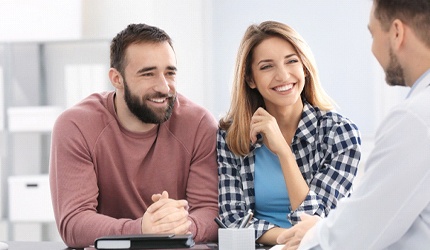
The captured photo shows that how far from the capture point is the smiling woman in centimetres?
232

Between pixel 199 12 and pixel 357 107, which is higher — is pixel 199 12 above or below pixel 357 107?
above

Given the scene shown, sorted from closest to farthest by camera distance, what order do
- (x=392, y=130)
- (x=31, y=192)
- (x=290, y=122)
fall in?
(x=392, y=130), (x=290, y=122), (x=31, y=192)

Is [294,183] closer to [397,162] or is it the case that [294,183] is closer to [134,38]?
[134,38]

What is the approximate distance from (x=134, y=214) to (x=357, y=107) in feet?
9.62

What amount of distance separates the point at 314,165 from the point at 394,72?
939 millimetres

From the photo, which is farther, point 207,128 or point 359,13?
point 359,13

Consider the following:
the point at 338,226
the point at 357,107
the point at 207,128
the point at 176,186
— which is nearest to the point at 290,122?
the point at 207,128

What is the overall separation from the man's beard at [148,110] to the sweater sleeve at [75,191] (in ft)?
0.66

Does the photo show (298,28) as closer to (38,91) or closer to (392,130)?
(38,91)

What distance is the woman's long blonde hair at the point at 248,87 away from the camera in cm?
243

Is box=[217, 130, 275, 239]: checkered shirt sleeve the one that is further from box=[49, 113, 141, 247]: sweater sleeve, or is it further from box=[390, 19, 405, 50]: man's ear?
box=[390, 19, 405, 50]: man's ear

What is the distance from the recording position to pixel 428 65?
146 cm

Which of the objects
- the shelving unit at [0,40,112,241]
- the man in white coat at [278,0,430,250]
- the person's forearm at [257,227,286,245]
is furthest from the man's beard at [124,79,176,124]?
the shelving unit at [0,40,112,241]

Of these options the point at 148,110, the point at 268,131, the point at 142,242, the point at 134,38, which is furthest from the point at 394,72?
the point at 134,38
